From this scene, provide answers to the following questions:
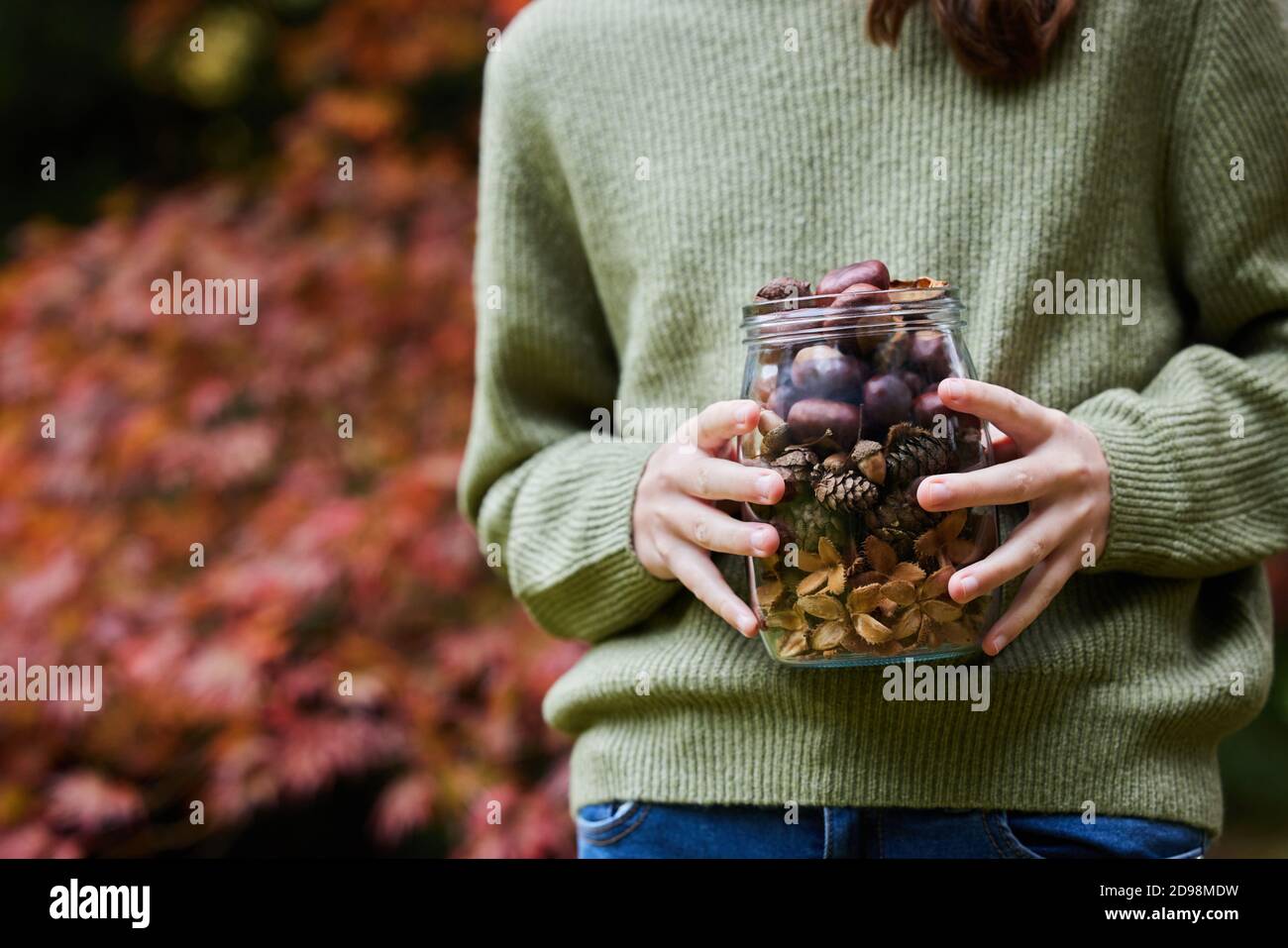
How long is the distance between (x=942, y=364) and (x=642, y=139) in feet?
1.30

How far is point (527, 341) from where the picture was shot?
117cm

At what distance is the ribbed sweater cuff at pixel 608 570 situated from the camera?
1015mm

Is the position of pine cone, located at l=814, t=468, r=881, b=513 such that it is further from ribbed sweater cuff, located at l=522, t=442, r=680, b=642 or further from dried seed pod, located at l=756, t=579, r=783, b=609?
ribbed sweater cuff, located at l=522, t=442, r=680, b=642

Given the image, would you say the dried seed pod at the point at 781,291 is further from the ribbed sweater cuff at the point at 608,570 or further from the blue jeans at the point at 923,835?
the blue jeans at the point at 923,835

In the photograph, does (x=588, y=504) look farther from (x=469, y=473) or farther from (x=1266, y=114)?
(x=1266, y=114)

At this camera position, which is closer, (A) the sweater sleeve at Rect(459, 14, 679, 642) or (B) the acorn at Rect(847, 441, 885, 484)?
(B) the acorn at Rect(847, 441, 885, 484)

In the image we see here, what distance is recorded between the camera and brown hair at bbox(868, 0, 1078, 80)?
97 centimetres

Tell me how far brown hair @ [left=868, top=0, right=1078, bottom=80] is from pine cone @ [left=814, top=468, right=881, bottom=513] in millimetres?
395

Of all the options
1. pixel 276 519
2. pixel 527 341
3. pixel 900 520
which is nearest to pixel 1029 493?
pixel 900 520

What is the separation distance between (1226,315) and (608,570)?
512mm

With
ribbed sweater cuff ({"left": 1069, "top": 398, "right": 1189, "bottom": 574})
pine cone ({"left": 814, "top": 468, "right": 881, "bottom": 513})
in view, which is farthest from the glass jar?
ribbed sweater cuff ({"left": 1069, "top": 398, "right": 1189, "bottom": 574})

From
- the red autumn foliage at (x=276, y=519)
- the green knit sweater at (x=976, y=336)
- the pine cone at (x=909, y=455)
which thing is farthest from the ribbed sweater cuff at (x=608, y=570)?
the red autumn foliage at (x=276, y=519)

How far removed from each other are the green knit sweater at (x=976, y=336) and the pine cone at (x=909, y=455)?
177 millimetres

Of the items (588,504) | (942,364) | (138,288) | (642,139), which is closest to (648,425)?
(588,504)
